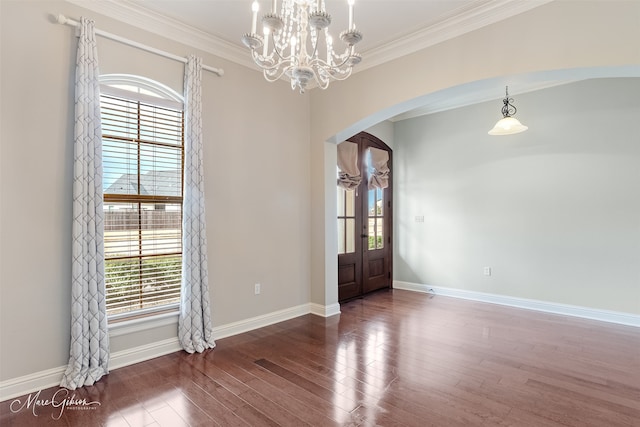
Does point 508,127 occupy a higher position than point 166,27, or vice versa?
point 166,27

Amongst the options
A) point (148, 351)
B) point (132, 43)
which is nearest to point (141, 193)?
point (132, 43)

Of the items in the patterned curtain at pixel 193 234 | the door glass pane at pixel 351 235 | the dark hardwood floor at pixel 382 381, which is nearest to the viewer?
the dark hardwood floor at pixel 382 381

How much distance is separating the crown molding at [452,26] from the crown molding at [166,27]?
4.80ft

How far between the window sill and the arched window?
60 millimetres

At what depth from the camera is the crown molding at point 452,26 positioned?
2.78 metres

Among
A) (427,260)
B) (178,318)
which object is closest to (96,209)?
(178,318)

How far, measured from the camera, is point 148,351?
118 inches

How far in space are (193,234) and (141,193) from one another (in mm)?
588

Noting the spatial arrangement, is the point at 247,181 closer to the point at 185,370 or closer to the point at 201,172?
the point at 201,172

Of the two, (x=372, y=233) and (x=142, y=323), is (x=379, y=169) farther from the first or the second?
(x=142, y=323)

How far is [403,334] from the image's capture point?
11.9 ft

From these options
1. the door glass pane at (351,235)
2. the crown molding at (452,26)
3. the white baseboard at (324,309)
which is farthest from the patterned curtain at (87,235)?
the door glass pane at (351,235)

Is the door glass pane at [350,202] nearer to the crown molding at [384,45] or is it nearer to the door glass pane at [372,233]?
the door glass pane at [372,233]

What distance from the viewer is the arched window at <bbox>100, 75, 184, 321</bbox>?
2.84 m
